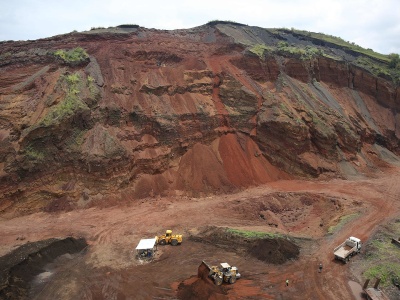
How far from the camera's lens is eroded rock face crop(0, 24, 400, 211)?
83.9 feet

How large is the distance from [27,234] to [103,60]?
19.0 meters

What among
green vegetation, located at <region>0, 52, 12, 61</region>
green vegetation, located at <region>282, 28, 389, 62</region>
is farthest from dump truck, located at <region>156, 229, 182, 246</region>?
green vegetation, located at <region>282, 28, 389, 62</region>

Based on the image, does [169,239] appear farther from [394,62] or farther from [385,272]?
[394,62]

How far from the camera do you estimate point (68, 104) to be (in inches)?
1060

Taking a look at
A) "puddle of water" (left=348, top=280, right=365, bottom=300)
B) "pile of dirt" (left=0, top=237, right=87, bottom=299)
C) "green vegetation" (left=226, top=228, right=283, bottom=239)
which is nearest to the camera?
"puddle of water" (left=348, top=280, right=365, bottom=300)

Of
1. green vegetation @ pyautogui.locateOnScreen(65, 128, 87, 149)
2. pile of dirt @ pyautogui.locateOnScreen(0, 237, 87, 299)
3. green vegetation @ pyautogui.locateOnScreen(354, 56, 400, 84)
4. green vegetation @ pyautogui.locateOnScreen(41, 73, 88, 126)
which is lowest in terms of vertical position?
pile of dirt @ pyautogui.locateOnScreen(0, 237, 87, 299)

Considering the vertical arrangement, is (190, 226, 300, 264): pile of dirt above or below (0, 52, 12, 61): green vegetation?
below

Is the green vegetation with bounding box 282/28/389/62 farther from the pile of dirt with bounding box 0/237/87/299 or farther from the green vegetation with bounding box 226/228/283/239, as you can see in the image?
the pile of dirt with bounding box 0/237/87/299

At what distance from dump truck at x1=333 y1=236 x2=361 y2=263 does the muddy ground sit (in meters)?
0.42

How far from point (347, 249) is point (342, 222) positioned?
443cm

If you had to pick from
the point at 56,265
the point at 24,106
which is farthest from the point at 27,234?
the point at 24,106

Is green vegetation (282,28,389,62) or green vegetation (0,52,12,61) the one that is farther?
green vegetation (282,28,389,62)

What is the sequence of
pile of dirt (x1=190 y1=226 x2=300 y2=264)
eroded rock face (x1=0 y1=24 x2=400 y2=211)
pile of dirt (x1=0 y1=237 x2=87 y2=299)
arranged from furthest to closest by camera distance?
eroded rock face (x1=0 y1=24 x2=400 y2=211)
pile of dirt (x1=190 y1=226 x2=300 y2=264)
pile of dirt (x1=0 y1=237 x2=87 y2=299)

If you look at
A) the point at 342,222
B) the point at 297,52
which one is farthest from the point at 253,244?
the point at 297,52
